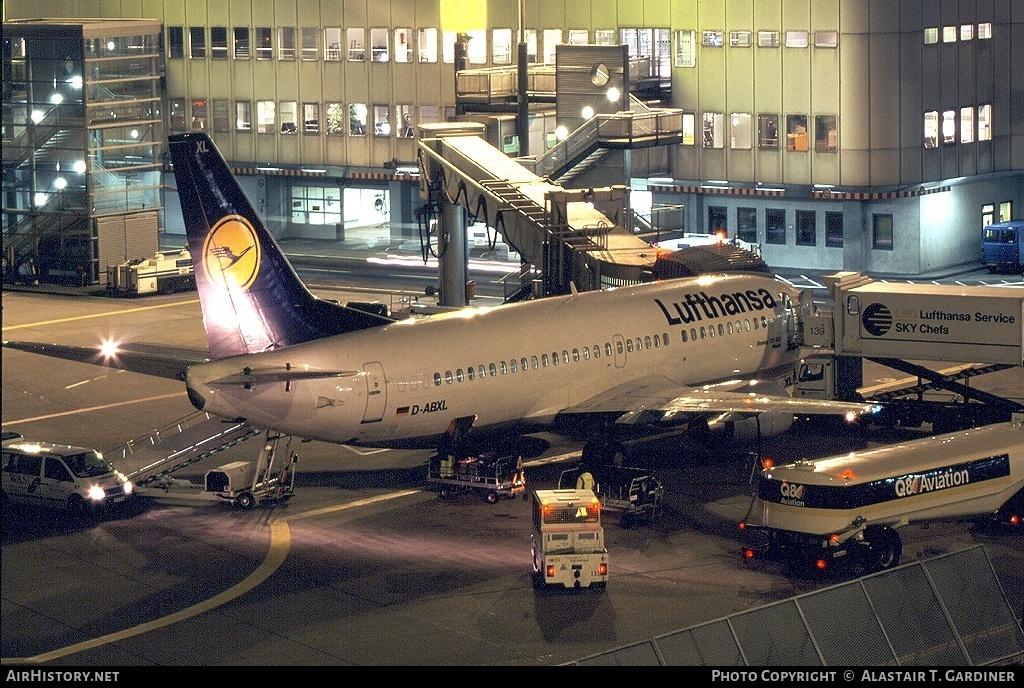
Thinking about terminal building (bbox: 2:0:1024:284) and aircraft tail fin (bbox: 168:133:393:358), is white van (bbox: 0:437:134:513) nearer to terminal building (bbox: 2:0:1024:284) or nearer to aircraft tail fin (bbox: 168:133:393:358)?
aircraft tail fin (bbox: 168:133:393:358)

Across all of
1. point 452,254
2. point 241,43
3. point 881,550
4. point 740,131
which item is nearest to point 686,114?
point 740,131

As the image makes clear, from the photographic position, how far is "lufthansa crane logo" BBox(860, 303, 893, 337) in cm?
5681

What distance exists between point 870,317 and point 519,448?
497 inches

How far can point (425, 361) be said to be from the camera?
50.1 metres

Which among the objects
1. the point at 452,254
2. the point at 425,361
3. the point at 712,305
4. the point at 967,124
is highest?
the point at 967,124

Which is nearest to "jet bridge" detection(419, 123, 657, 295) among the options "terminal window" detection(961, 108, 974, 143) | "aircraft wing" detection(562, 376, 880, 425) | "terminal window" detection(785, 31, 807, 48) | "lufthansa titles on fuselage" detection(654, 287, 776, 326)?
"lufthansa titles on fuselage" detection(654, 287, 776, 326)

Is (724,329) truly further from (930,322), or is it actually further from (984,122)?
(984,122)

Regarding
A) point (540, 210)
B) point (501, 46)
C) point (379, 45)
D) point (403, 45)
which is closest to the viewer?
point (540, 210)

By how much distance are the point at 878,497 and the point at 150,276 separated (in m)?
58.6

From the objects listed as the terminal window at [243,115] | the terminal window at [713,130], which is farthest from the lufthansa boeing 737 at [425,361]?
the terminal window at [243,115]

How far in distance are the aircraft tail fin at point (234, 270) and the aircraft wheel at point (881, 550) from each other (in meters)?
16.9

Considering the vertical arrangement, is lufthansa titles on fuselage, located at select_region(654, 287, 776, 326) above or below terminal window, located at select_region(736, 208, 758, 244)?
below

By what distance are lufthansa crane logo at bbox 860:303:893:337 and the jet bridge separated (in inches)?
421
